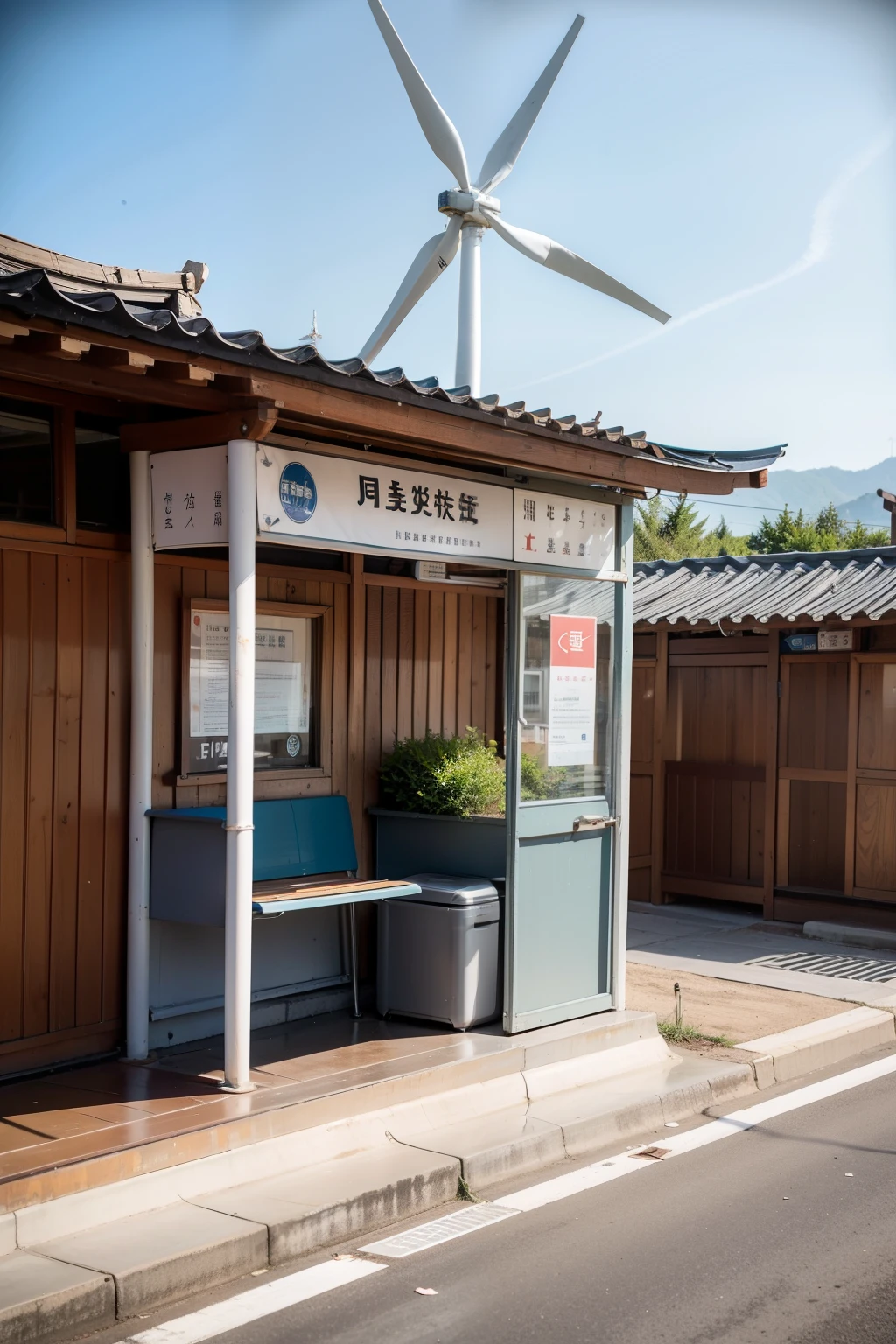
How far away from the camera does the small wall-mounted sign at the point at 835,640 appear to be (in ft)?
37.5

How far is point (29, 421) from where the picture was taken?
19.3 feet

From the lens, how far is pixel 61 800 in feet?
19.6

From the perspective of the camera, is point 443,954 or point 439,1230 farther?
point 443,954

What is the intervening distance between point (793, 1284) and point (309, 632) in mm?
4286

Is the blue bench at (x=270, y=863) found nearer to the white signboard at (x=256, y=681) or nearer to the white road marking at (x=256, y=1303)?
the white signboard at (x=256, y=681)

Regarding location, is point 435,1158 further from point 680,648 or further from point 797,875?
point 680,648

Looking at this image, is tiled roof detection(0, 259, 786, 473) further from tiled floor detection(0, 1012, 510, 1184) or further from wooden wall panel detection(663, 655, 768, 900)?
wooden wall panel detection(663, 655, 768, 900)

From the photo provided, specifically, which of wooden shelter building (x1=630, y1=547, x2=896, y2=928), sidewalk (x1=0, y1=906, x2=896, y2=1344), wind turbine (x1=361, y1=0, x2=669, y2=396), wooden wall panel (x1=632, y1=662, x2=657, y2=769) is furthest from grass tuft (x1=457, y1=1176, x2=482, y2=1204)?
wind turbine (x1=361, y1=0, x2=669, y2=396)

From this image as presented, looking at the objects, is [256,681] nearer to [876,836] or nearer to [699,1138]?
[699,1138]

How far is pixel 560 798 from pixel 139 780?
2.29 metres

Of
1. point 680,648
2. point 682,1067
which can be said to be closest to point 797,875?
point 680,648

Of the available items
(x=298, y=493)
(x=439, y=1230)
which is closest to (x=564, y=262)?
(x=298, y=493)

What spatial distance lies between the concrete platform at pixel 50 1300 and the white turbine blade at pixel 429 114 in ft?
52.0

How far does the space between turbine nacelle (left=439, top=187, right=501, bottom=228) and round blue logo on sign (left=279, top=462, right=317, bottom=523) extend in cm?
1270
